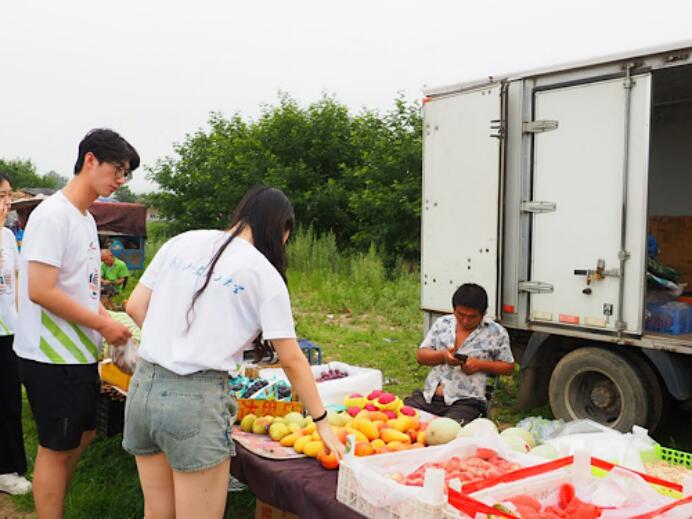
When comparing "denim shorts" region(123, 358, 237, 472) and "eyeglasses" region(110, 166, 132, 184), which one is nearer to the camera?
"denim shorts" region(123, 358, 237, 472)

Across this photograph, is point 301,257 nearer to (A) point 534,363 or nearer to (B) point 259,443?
(A) point 534,363

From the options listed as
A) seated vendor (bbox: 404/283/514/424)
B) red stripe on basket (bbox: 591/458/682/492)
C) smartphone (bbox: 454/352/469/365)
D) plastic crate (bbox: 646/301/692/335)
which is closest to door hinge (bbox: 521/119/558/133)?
plastic crate (bbox: 646/301/692/335)

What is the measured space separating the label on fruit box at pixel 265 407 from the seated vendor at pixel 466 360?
3.80 feet

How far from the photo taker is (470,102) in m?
5.78

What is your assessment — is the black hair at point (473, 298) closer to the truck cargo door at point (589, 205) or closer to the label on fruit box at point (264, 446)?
the truck cargo door at point (589, 205)

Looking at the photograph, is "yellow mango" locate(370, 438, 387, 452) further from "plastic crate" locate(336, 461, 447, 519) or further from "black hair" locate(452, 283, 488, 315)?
"black hair" locate(452, 283, 488, 315)

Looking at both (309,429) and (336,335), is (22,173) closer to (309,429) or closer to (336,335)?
(336,335)

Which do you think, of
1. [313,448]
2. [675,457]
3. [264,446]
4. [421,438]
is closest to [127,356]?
[264,446]

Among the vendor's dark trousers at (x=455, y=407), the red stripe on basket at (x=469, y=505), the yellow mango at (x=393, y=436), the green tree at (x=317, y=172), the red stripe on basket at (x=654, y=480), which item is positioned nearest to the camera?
the red stripe on basket at (x=469, y=505)

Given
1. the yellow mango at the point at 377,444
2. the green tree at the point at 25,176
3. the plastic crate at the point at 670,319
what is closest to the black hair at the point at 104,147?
the yellow mango at the point at 377,444

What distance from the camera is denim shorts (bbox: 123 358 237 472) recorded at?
2.23m

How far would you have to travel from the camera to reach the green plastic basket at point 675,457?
2.86m

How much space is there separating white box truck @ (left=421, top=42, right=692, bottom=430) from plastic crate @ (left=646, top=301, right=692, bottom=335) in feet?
0.07

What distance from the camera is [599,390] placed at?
535cm
